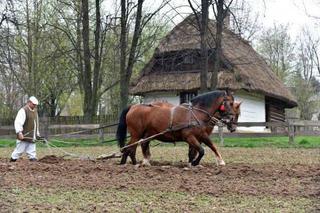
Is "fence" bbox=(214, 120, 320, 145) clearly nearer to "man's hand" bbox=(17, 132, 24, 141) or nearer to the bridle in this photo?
the bridle

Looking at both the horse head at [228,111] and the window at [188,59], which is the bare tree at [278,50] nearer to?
the window at [188,59]

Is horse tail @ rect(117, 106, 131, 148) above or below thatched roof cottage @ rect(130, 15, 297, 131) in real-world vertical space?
below

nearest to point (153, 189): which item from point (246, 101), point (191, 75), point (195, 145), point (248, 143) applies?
point (195, 145)

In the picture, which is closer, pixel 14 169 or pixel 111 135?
pixel 14 169

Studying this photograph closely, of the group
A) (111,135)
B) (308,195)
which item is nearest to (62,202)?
(308,195)

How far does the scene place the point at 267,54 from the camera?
6322cm

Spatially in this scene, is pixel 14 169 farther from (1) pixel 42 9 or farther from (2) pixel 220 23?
(1) pixel 42 9

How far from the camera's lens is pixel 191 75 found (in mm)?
34656

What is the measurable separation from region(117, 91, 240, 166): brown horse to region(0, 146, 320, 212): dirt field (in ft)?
2.96

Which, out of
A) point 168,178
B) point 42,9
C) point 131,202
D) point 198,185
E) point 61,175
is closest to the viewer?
point 131,202

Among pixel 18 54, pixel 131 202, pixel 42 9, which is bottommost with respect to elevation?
pixel 131 202

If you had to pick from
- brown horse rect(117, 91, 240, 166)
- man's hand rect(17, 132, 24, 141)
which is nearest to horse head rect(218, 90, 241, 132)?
brown horse rect(117, 91, 240, 166)

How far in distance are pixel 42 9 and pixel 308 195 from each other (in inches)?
1378

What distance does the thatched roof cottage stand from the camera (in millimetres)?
33219
